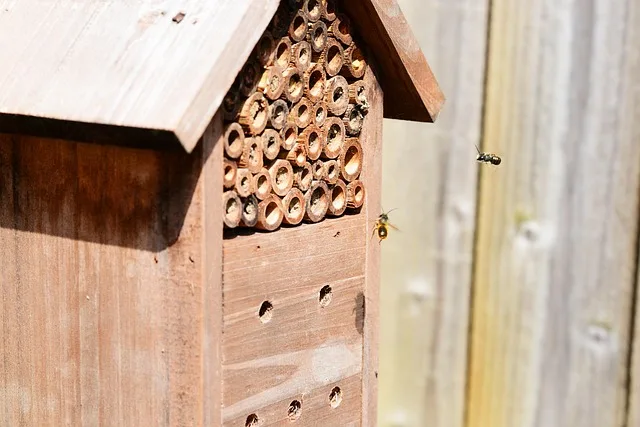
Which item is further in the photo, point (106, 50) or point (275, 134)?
point (275, 134)

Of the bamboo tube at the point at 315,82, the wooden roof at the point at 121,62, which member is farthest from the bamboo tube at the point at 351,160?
the wooden roof at the point at 121,62

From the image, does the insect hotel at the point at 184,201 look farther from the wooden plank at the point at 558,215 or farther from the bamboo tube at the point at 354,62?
the wooden plank at the point at 558,215

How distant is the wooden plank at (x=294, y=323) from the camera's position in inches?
49.8

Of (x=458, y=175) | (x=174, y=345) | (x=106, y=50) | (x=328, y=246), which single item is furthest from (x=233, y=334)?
(x=458, y=175)

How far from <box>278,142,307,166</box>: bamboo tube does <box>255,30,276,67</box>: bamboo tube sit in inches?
4.6

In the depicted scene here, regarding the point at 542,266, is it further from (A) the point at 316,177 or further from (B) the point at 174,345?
(B) the point at 174,345

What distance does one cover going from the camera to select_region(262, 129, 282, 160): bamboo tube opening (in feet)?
4.14

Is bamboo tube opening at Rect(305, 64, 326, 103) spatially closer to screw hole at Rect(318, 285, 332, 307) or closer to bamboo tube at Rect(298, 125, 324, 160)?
bamboo tube at Rect(298, 125, 324, 160)

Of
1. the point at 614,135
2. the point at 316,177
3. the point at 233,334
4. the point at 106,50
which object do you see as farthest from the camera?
the point at 614,135

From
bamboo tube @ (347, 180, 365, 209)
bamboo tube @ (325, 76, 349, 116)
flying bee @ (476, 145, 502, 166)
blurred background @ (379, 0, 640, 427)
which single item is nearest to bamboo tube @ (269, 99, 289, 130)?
bamboo tube @ (325, 76, 349, 116)

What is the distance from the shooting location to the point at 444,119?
6.78ft

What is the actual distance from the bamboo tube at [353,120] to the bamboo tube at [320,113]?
0.18 feet

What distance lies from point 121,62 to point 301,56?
258 mm

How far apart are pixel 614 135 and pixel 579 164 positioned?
8 centimetres
